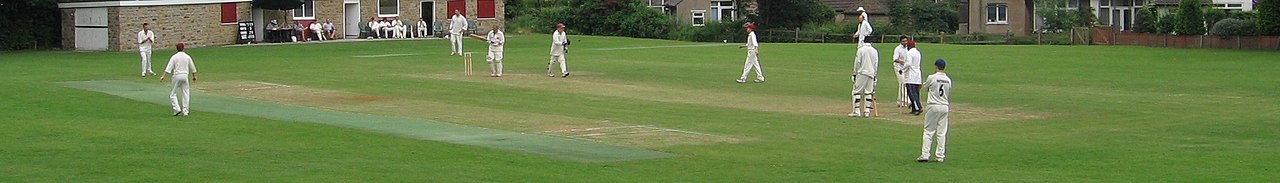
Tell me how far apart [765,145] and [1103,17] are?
5999 centimetres

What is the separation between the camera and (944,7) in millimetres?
86188

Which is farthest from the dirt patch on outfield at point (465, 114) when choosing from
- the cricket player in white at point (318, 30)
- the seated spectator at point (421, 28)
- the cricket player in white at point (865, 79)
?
the seated spectator at point (421, 28)

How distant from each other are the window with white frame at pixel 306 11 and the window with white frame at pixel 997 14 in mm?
33263

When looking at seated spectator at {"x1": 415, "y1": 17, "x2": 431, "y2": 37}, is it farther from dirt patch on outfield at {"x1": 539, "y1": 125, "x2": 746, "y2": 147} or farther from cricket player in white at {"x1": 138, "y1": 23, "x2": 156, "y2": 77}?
dirt patch on outfield at {"x1": 539, "y1": 125, "x2": 746, "y2": 147}

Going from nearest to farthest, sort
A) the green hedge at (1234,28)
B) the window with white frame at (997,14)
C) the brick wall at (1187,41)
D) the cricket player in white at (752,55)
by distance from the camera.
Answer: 1. the cricket player in white at (752,55)
2. the brick wall at (1187,41)
3. the green hedge at (1234,28)
4. the window with white frame at (997,14)

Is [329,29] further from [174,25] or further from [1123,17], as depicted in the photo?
[1123,17]

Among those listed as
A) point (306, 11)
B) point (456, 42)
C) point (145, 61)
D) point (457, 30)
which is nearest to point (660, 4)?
point (306, 11)

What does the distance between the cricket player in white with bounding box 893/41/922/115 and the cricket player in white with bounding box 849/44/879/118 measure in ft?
2.31

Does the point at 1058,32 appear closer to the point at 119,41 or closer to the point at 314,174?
the point at 119,41

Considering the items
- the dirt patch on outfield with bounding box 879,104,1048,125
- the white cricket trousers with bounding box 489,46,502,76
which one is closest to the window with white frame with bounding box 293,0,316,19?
the white cricket trousers with bounding box 489,46,502,76

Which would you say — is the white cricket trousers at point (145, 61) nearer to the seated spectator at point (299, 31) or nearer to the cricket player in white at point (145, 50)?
the cricket player in white at point (145, 50)

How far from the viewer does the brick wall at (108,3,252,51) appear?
55.9m

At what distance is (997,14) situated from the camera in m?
81.2

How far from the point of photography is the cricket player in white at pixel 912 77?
2731 centimetres
